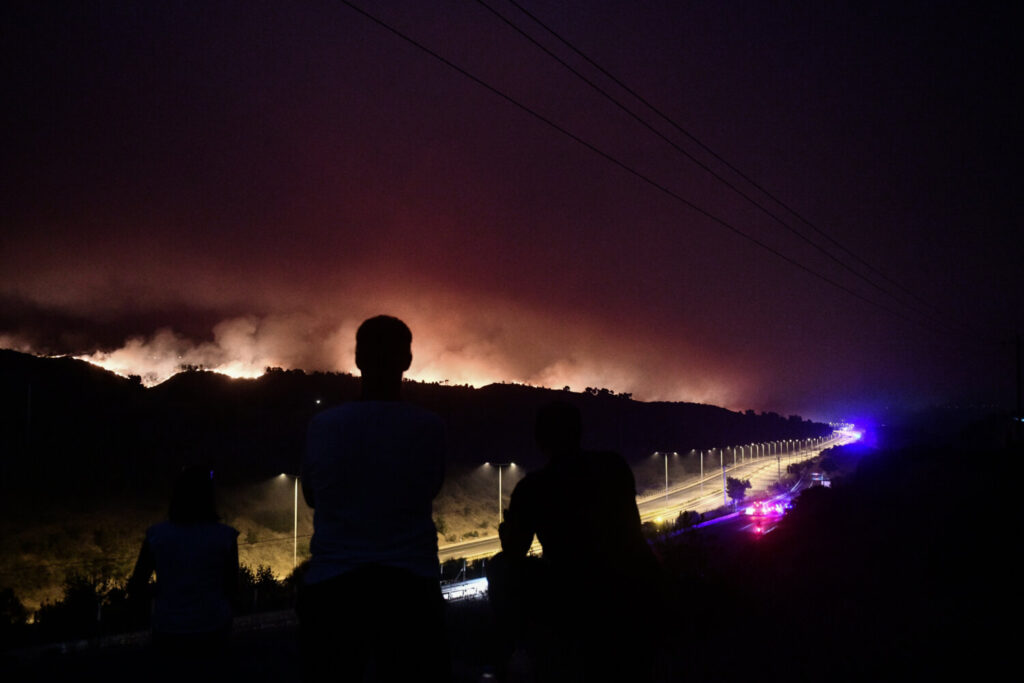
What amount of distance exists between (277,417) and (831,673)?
86.5 m

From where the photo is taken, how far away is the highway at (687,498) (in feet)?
161

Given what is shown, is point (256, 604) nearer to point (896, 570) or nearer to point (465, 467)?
point (896, 570)

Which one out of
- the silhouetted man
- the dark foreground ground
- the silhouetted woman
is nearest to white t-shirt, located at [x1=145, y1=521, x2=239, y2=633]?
the silhouetted woman

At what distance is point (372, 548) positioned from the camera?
2.19 meters

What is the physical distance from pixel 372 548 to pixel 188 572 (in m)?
1.91

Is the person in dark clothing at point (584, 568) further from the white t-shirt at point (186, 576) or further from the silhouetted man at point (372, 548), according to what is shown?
the white t-shirt at point (186, 576)

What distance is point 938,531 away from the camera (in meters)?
16.9

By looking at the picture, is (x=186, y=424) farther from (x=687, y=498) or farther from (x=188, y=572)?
(x=188, y=572)

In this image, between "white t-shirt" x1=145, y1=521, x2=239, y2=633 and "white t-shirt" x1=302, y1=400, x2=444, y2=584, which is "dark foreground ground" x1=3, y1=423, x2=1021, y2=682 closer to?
"white t-shirt" x1=145, y1=521, x2=239, y2=633

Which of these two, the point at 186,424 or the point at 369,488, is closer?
the point at 369,488

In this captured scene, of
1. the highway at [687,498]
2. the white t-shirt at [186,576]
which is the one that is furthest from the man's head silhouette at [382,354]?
the highway at [687,498]

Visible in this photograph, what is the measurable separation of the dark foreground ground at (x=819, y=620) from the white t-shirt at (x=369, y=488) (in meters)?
1.44

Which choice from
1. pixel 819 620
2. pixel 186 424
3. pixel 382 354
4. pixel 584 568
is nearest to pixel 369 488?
pixel 382 354

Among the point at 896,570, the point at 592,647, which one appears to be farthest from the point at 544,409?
the point at 896,570
